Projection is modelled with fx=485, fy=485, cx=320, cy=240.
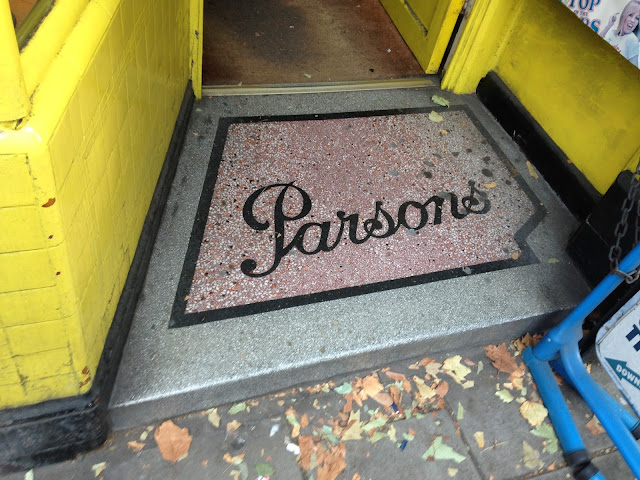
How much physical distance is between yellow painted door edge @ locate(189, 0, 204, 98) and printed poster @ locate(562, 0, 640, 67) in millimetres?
1838

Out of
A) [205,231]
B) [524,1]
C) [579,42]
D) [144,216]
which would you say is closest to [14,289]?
[144,216]

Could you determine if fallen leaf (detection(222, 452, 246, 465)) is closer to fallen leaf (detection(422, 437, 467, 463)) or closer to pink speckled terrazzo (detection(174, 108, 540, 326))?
pink speckled terrazzo (detection(174, 108, 540, 326))

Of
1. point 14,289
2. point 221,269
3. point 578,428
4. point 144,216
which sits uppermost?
point 14,289

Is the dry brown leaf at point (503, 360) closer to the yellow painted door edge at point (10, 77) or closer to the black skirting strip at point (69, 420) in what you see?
the black skirting strip at point (69, 420)

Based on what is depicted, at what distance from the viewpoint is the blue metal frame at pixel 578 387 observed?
172 cm

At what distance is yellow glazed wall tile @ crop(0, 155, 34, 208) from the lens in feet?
3.11

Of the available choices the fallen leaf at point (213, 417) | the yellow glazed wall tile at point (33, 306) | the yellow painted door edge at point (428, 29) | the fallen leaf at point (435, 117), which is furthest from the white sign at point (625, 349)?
the yellow painted door edge at point (428, 29)

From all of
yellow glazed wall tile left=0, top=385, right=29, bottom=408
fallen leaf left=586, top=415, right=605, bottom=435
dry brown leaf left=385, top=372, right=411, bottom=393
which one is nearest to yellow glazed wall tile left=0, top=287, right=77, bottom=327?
yellow glazed wall tile left=0, top=385, right=29, bottom=408

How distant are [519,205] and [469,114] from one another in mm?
808

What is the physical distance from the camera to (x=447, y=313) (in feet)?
6.89

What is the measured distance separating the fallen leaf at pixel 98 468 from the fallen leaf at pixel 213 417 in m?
0.37

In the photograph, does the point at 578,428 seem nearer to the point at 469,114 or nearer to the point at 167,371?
the point at 167,371

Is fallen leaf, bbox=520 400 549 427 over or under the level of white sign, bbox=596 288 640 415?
under

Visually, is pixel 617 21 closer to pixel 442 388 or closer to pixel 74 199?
pixel 442 388
